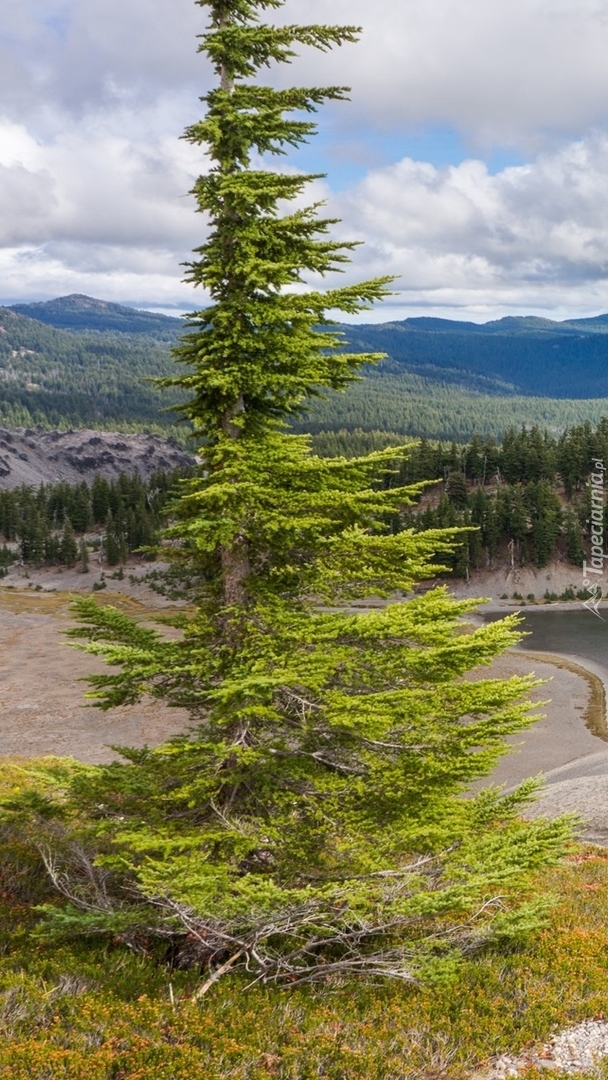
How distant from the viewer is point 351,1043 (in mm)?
10391

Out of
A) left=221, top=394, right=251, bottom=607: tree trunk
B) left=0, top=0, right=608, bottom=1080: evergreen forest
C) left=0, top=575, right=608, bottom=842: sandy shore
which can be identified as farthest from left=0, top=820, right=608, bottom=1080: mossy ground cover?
left=0, top=575, right=608, bottom=842: sandy shore

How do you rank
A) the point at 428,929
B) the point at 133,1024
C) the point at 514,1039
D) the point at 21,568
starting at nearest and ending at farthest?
the point at 133,1024 → the point at 514,1039 → the point at 428,929 → the point at 21,568

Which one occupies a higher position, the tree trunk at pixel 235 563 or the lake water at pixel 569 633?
the tree trunk at pixel 235 563

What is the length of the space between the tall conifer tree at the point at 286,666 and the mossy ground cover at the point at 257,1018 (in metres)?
0.58

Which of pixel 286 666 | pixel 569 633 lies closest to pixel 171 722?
pixel 286 666

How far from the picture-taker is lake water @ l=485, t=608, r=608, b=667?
83.1 metres

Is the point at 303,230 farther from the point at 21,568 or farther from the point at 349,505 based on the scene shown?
the point at 21,568

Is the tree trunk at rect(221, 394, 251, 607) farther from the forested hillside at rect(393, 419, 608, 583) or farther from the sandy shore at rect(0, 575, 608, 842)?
the forested hillside at rect(393, 419, 608, 583)

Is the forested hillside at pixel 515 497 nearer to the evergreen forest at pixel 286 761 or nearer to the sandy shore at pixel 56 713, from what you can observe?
the sandy shore at pixel 56 713

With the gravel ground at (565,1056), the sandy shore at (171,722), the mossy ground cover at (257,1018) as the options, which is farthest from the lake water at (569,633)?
the gravel ground at (565,1056)

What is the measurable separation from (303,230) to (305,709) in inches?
334

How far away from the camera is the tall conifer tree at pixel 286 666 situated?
1130 cm

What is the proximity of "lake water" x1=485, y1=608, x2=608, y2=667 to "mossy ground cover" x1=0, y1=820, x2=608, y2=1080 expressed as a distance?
215 feet

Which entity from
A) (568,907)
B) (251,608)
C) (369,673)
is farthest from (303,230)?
(568,907)
